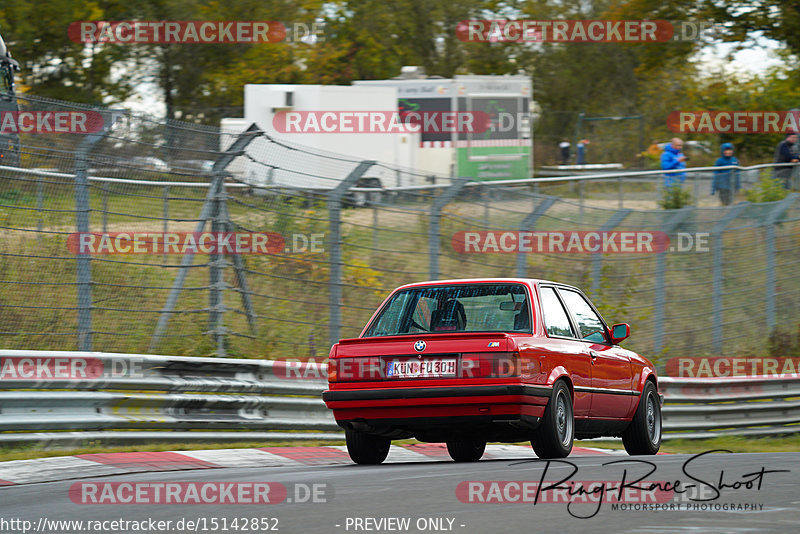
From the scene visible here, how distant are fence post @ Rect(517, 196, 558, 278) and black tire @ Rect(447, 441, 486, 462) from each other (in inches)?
170

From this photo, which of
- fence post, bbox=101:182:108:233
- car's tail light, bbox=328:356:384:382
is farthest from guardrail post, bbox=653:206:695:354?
car's tail light, bbox=328:356:384:382

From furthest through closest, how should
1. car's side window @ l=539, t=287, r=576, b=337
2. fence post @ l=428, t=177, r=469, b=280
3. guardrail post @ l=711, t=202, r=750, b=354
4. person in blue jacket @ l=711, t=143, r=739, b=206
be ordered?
1. person in blue jacket @ l=711, t=143, r=739, b=206
2. guardrail post @ l=711, t=202, r=750, b=354
3. fence post @ l=428, t=177, r=469, b=280
4. car's side window @ l=539, t=287, r=576, b=337

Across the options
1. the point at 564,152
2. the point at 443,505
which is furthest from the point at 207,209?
the point at 564,152

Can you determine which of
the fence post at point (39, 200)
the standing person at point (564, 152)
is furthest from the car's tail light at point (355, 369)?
the standing person at point (564, 152)

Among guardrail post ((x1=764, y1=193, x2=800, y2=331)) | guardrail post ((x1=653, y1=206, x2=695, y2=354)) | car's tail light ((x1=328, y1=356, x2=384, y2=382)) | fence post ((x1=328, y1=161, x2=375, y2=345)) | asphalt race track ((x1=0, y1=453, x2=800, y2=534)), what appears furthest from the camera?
guardrail post ((x1=764, y1=193, x2=800, y2=331))

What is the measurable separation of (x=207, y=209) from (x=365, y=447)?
3.78 meters

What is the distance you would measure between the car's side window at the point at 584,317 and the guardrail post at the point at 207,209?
3490 mm

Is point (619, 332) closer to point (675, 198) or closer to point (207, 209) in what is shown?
point (207, 209)

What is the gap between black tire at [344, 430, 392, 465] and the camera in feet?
31.8

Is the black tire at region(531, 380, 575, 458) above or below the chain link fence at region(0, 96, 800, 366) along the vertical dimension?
below

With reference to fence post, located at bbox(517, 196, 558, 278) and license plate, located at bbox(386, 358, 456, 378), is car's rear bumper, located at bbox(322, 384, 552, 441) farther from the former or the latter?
fence post, located at bbox(517, 196, 558, 278)

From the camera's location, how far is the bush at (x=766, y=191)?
21062 millimetres

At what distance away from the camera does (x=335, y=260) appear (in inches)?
515

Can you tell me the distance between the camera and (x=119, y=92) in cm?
4328
